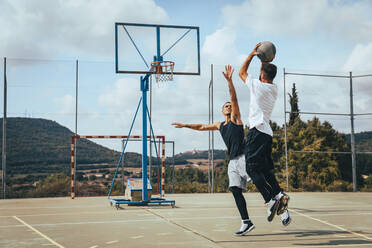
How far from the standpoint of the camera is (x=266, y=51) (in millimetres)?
5625

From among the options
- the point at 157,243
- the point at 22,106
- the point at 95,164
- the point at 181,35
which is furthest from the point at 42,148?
the point at 157,243

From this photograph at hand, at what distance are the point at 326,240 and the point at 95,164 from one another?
23.9 metres

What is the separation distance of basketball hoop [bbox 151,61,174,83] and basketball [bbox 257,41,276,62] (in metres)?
5.97

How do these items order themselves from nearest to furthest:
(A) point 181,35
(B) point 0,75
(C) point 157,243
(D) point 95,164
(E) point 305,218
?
(C) point 157,243
(E) point 305,218
(A) point 181,35
(B) point 0,75
(D) point 95,164

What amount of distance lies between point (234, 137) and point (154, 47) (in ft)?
22.0

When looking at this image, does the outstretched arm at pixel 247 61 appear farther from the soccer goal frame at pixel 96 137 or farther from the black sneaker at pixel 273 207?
the soccer goal frame at pixel 96 137

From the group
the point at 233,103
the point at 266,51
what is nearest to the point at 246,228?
the point at 233,103

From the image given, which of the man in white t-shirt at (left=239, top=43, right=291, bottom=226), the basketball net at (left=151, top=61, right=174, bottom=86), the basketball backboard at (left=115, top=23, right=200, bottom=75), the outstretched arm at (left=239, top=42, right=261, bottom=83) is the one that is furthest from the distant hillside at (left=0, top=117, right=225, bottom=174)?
the man in white t-shirt at (left=239, top=43, right=291, bottom=226)

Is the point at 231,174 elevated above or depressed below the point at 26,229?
above

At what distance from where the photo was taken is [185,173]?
26844 millimetres

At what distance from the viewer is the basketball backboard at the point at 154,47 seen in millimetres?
11969

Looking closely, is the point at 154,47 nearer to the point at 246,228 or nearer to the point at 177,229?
the point at 177,229

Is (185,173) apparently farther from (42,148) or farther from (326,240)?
(326,240)

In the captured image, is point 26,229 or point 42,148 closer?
point 26,229
